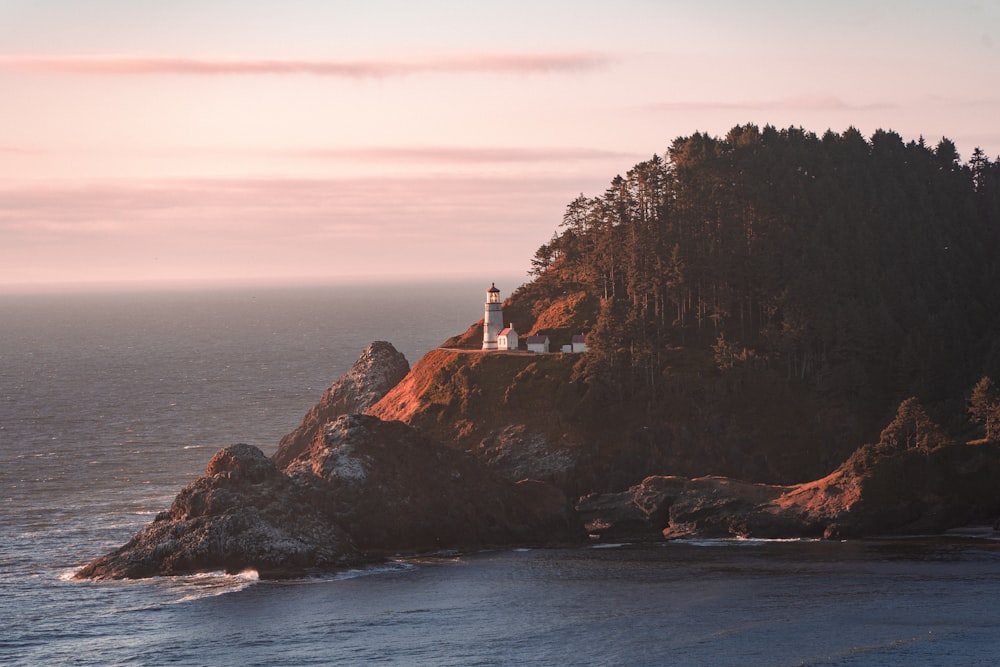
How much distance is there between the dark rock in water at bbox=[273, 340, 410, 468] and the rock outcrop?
42323 mm

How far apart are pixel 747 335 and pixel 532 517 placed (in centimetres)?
4247

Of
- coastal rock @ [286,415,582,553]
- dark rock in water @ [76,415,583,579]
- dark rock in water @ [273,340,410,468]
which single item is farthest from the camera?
dark rock in water @ [273,340,410,468]

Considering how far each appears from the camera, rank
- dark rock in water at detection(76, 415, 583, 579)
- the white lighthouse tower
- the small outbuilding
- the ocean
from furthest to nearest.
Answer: the white lighthouse tower < the small outbuilding < dark rock in water at detection(76, 415, 583, 579) < the ocean

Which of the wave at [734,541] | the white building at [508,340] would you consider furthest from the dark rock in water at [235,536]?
the white building at [508,340]

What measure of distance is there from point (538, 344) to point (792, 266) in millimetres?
28004

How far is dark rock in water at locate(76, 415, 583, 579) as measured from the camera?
293ft

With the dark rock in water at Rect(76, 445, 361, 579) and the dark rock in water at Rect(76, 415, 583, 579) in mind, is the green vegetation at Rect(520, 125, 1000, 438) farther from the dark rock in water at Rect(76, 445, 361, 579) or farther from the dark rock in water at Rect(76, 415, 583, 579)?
the dark rock in water at Rect(76, 445, 361, 579)

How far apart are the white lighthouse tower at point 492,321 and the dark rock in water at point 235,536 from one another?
159 feet

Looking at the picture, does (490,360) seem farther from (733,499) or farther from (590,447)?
(733,499)

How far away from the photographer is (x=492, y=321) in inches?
5531

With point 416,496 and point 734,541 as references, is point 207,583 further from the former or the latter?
point 734,541

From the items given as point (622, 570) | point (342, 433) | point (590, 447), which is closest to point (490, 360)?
point (590, 447)

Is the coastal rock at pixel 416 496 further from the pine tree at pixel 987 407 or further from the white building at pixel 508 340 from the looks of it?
the white building at pixel 508 340

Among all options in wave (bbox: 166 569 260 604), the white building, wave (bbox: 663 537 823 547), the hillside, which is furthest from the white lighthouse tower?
wave (bbox: 166 569 260 604)
